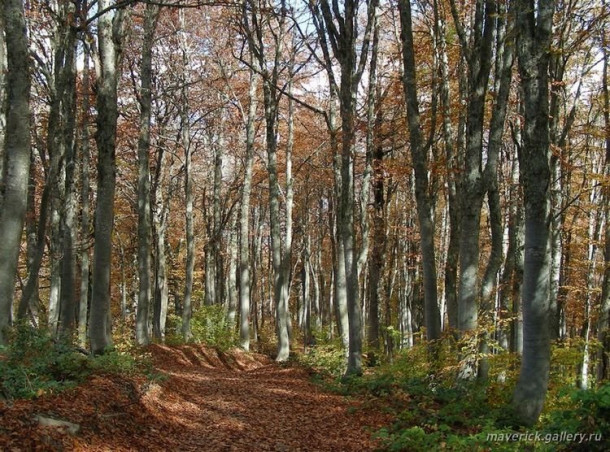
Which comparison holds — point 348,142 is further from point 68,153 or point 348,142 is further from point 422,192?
point 68,153

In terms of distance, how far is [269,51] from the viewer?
2308cm

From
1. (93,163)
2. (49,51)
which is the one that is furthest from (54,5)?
(93,163)

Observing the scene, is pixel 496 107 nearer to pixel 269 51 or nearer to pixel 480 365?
pixel 480 365

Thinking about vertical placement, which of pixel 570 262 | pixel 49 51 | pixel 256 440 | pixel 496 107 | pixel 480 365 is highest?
Answer: pixel 49 51

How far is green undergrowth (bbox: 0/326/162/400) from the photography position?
17.6ft

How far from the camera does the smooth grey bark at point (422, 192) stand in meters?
9.57

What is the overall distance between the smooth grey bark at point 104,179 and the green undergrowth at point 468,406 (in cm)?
490

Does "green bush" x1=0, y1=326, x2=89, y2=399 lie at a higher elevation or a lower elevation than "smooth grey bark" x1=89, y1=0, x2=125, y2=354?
lower

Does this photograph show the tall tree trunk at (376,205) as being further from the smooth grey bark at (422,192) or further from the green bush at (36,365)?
the green bush at (36,365)

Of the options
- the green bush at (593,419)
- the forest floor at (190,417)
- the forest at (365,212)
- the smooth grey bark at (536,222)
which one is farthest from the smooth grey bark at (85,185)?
the green bush at (593,419)

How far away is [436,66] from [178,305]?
1084 inches

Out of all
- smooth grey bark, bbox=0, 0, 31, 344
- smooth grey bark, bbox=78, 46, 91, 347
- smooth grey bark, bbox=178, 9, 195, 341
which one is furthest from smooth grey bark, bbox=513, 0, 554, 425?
smooth grey bark, bbox=178, 9, 195, 341

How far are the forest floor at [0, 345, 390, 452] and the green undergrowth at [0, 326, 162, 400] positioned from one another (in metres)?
0.19

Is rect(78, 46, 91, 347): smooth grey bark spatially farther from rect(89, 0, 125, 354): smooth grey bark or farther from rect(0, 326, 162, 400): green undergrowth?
rect(0, 326, 162, 400): green undergrowth
